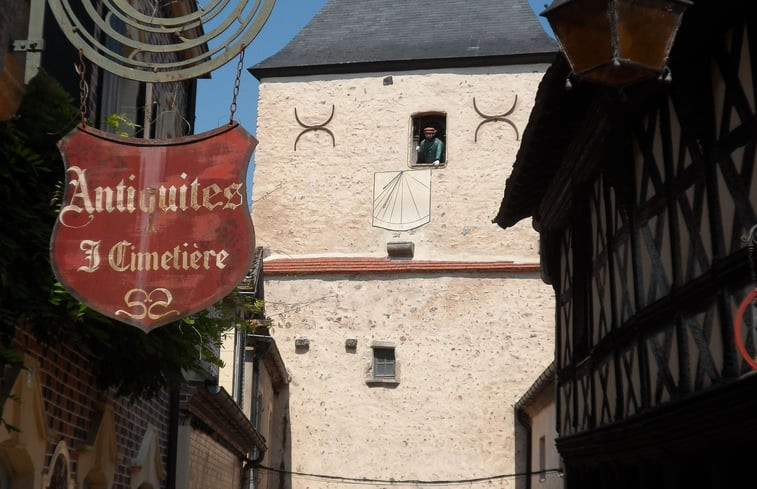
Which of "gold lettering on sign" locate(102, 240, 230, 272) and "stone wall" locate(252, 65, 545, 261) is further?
"stone wall" locate(252, 65, 545, 261)

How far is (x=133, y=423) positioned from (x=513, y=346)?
13.9 meters

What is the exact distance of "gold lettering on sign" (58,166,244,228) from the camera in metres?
5.30

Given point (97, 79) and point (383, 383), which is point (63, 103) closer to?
point (97, 79)

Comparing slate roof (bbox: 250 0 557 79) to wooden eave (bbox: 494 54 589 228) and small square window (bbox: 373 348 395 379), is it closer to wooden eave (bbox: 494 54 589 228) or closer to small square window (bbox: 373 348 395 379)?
small square window (bbox: 373 348 395 379)

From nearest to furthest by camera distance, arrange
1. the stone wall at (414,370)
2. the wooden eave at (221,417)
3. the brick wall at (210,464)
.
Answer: the wooden eave at (221,417), the brick wall at (210,464), the stone wall at (414,370)

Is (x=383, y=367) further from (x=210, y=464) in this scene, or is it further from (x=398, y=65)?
Answer: (x=210, y=464)

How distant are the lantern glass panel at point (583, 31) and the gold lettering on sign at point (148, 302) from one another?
1.98 metres

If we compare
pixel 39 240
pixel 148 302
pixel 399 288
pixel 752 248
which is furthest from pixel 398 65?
pixel 752 248

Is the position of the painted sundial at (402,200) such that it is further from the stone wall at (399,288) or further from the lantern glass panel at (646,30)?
the lantern glass panel at (646,30)

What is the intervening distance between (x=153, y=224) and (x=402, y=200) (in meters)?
18.8

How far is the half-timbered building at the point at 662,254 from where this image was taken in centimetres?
570

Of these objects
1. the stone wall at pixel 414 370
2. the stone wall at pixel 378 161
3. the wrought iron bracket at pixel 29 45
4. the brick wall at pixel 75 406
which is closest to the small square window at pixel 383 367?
the stone wall at pixel 414 370

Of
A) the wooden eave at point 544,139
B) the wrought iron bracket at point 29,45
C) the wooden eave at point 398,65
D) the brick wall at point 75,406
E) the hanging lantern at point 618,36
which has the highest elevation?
the wooden eave at point 398,65

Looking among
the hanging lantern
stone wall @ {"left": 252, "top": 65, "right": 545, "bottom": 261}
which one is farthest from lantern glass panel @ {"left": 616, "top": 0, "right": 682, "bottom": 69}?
stone wall @ {"left": 252, "top": 65, "right": 545, "bottom": 261}
